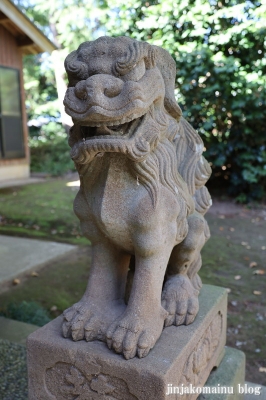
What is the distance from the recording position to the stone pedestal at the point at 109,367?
1.20m

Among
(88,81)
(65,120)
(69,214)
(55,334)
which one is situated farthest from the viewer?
(69,214)

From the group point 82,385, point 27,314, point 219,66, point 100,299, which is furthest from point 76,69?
point 219,66

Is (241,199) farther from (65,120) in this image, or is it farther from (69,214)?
(65,120)

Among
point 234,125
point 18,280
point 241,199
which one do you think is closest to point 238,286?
point 18,280

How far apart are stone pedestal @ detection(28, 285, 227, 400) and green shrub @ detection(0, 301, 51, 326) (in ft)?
4.19

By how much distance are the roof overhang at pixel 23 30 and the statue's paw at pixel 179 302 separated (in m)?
7.05

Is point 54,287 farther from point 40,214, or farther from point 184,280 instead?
point 40,214

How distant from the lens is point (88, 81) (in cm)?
115

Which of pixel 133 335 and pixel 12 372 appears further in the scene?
→ pixel 12 372

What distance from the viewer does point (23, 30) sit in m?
7.42

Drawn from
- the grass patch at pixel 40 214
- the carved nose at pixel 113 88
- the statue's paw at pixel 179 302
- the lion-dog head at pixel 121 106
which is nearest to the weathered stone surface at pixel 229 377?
the statue's paw at pixel 179 302

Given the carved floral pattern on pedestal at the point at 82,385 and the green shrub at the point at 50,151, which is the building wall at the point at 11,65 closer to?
the green shrub at the point at 50,151

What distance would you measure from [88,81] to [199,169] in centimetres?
67

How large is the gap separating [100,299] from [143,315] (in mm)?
207
